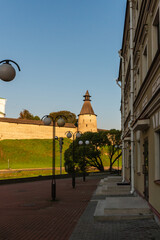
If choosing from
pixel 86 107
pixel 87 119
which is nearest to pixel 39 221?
pixel 87 119

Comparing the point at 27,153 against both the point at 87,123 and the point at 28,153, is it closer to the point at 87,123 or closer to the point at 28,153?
the point at 28,153

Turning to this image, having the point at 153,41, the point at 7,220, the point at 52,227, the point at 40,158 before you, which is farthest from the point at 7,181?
the point at 40,158

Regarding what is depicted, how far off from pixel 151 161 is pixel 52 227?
3.87m

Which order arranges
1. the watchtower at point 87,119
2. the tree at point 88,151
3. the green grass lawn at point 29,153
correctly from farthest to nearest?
the watchtower at point 87,119
the green grass lawn at point 29,153
the tree at point 88,151

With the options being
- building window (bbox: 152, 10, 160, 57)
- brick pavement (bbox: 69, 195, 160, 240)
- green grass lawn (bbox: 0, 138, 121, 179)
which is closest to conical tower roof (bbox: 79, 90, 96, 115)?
green grass lawn (bbox: 0, 138, 121, 179)

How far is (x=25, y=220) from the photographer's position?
9.94m

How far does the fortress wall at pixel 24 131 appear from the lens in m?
95.6

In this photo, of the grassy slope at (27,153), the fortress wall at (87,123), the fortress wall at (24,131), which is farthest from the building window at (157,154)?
the fortress wall at (87,123)

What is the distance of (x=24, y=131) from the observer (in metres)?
99.6

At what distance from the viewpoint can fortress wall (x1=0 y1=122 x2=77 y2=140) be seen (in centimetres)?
9562

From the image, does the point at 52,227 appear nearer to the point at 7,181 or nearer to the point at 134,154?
the point at 134,154

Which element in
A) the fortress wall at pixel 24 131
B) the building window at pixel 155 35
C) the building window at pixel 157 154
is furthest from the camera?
the fortress wall at pixel 24 131

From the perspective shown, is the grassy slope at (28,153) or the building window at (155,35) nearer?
the building window at (155,35)

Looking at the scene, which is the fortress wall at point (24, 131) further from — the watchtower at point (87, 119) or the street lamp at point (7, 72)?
the street lamp at point (7, 72)
